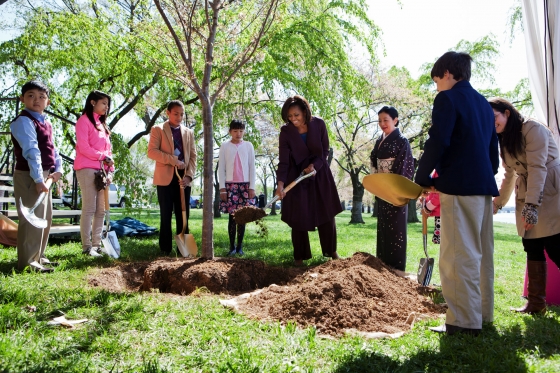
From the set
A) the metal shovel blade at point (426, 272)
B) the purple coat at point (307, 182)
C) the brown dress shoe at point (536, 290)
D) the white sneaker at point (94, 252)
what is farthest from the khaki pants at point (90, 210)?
the brown dress shoe at point (536, 290)

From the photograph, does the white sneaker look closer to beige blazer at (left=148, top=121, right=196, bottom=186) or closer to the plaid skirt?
beige blazer at (left=148, top=121, right=196, bottom=186)

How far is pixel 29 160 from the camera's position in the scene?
424 centimetres

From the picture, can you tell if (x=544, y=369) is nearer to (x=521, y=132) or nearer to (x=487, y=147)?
(x=487, y=147)

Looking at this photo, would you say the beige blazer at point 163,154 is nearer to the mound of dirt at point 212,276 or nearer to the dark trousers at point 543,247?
the mound of dirt at point 212,276

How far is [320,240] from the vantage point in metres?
5.24

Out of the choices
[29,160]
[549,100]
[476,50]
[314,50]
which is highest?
[476,50]

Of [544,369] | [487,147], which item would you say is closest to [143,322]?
[544,369]

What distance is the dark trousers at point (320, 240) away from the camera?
5.26 m

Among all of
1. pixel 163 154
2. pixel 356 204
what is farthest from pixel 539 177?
pixel 356 204

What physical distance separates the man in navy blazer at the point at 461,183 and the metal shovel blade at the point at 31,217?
353cm

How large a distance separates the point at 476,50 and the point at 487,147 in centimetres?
2208

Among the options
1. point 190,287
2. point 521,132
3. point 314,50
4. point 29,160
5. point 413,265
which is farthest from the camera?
point 314,50

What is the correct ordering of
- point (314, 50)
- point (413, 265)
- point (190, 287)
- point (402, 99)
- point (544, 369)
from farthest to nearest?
point (402, 99)
point (314, 50)
point (413, 265)
point (190, 287)
point (544, 369)

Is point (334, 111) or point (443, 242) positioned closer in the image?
point (443, 242)
